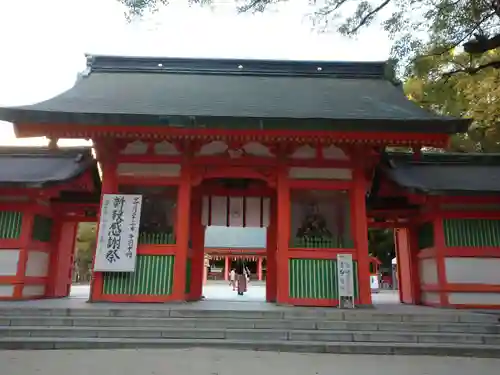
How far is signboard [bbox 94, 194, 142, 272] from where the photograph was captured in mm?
9023

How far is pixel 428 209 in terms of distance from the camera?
10.4 m

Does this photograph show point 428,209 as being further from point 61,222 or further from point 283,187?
point 61,222

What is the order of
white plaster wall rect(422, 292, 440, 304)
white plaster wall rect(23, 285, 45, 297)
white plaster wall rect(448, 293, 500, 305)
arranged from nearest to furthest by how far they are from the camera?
white plaster wall rect(448, 293, 500, 305) < white plaster wall rect(422, 292, 440, 304) < white plaster wall rect(23, 285, 45, 297)

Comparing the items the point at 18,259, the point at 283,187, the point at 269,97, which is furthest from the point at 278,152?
the point at 18,259

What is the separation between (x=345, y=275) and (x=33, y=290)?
299 inches

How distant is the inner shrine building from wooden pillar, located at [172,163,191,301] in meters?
0.02

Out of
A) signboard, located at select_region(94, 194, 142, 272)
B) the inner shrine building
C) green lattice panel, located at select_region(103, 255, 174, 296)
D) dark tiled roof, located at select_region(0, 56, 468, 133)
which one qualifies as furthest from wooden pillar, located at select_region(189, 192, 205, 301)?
dark tiled roof, located at select_region(0, 56, 468, 133)

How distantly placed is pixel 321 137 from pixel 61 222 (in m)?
7.59

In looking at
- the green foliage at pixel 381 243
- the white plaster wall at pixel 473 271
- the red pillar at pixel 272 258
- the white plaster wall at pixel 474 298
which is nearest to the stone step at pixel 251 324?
the white plaster wall at pixel 474 298

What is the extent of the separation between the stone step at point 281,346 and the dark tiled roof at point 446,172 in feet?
13.1

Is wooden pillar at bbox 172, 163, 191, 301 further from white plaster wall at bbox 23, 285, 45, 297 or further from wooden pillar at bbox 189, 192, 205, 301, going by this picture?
white plaster wall at bbox 23, 285, 45, 297

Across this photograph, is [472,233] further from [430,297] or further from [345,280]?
[345,280]

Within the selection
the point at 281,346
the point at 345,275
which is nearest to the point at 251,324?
the point at 281,346

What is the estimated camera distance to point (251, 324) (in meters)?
6.94
